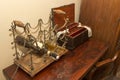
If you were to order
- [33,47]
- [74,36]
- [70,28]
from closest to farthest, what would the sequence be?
[33,47] → [74,36] → [70,28]

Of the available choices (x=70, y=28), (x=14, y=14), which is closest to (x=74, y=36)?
(x=70, y=28)

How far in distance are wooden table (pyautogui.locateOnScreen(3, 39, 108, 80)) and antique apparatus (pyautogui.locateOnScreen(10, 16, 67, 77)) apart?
0.05 meters

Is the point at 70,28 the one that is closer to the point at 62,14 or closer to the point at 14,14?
the point at 62,14

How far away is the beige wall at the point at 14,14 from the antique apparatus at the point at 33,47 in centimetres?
5

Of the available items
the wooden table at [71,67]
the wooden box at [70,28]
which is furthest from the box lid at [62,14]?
the wooden table at [71,67]

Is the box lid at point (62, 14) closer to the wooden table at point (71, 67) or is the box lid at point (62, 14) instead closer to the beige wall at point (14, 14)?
the beige wall at point (14, 14)

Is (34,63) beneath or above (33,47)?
beneath

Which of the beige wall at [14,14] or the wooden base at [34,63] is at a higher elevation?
the beige wall at [14,14]

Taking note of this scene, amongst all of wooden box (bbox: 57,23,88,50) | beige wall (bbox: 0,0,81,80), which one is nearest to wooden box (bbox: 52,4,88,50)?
wooden box (bbox: 57,23,88,50)

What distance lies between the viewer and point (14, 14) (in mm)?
1107

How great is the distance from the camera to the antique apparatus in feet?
3.37

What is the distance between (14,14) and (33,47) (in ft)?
1.01

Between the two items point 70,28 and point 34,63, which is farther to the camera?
point 70,28

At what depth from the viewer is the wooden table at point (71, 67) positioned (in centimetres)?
108
